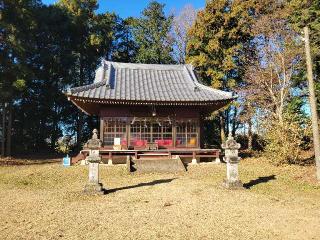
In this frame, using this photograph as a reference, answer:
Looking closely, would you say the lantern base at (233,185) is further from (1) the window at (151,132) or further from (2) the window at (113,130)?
(2) the window at (113,130)

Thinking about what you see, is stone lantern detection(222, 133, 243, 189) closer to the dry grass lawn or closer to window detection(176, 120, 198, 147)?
the dry grass lawn

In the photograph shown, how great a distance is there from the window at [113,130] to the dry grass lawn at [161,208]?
5.43 meters

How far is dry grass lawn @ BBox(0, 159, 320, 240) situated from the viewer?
796 cm

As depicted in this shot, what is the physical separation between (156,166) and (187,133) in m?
5.21

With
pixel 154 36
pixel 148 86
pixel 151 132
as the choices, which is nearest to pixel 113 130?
Answer: pixel 151 132

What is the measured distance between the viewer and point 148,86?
23.7m

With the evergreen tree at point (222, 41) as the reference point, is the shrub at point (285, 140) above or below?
below

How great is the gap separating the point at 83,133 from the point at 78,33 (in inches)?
447

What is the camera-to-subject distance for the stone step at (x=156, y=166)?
18406 mm

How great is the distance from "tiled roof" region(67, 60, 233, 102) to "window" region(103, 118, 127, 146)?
6.31 feet

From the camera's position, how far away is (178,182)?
14.9 metres

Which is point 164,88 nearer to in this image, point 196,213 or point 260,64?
point 260,64

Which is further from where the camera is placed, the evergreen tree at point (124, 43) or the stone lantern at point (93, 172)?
the evergreen tree at point (124, 43)

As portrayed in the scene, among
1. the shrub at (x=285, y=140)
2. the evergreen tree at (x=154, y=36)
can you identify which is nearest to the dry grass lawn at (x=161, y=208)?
the shrub at (x=285, y=140)
